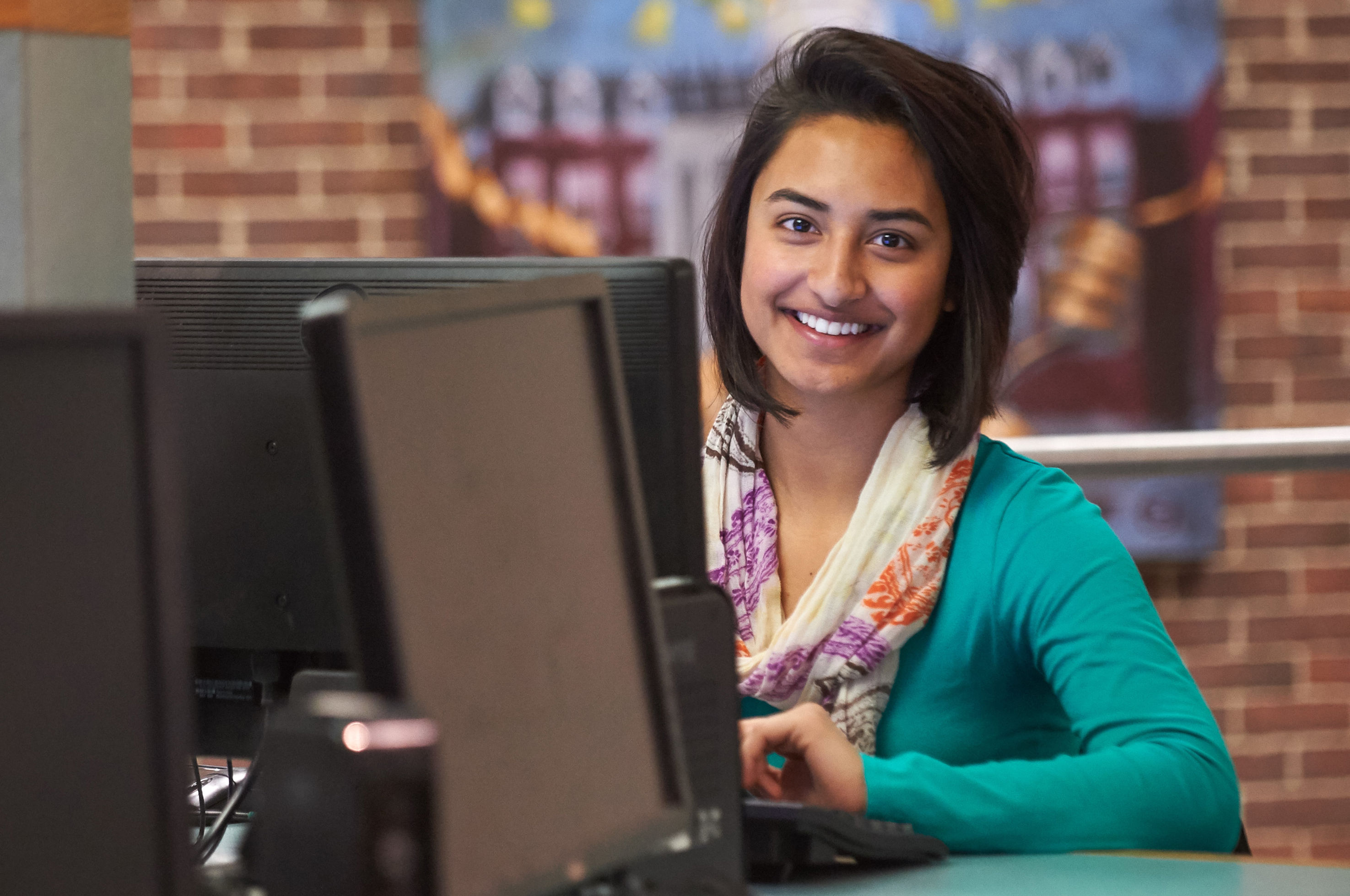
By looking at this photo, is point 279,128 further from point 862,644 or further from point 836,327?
point 862,644

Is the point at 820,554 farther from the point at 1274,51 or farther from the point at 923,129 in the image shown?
the point at 1274,51

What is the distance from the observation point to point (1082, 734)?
1.19m

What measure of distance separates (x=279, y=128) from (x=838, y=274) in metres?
1.64

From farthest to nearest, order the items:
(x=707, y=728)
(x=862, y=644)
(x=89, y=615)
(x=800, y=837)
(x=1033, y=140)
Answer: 1. (x=1033, y=140)
2. (x=862, y=644)
3. (x=800, y=837)
4. (x=707, y=728)
5. (x=89, y=615)

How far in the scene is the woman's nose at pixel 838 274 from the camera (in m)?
1.35

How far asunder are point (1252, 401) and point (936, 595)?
1610mm

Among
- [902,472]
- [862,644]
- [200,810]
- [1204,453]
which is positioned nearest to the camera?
[200,810]

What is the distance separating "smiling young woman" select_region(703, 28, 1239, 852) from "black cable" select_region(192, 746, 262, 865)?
0.48 m

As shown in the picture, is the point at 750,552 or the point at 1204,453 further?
the point at 1204,453

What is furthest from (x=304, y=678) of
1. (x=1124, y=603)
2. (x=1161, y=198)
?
(x=1161, y=198)

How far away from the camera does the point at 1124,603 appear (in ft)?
4.04

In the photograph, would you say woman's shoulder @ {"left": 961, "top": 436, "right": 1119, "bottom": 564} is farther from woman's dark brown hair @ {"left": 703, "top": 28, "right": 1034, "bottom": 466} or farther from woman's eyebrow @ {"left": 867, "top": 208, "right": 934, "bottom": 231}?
woman's eyebrow @ {"left": 867, "top": 208, "right": 934, "bottom": 231}

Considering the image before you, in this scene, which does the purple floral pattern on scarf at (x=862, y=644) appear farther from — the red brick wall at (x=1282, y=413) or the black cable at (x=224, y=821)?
the red brick wall at (x=1282, y=413)

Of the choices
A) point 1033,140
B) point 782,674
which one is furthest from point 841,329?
point 1033,140
